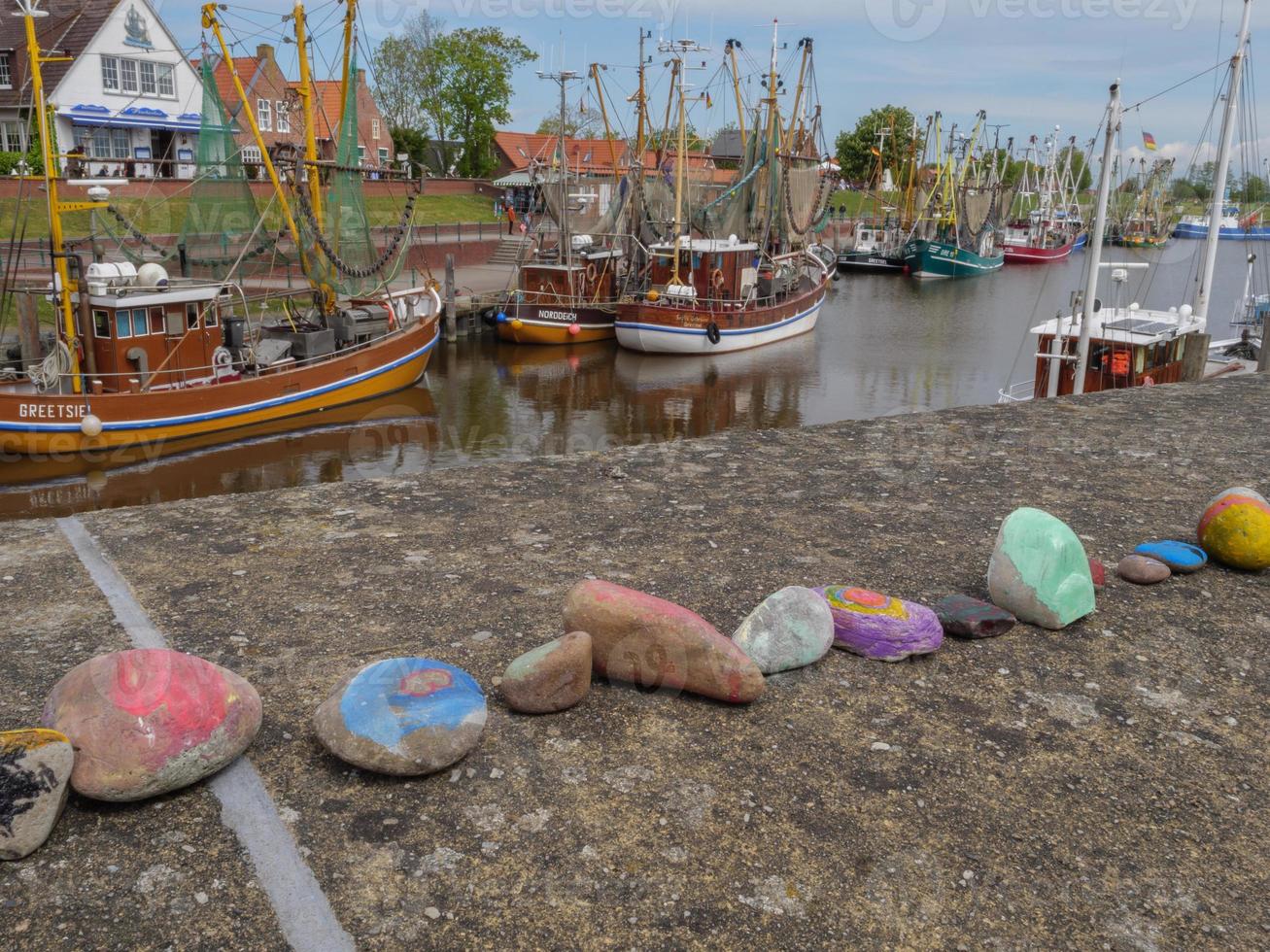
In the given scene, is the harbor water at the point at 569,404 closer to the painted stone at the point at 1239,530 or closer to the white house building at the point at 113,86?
the painted stone at the point at 1239,530

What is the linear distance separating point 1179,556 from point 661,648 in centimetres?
374

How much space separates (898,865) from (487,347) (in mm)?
31904

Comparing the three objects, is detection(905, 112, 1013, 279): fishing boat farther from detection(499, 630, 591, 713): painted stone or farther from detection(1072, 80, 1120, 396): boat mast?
detection(499, 630, 591, 713): painted stone

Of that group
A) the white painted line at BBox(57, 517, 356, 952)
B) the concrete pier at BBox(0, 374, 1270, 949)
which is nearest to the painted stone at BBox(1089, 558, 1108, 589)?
the concrete pier at BBox(0, 374, 1270, 949)

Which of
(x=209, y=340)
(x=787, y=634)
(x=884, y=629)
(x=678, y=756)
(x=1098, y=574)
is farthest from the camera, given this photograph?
(x=209, y=340)

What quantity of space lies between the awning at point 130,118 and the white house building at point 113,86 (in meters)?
0.04

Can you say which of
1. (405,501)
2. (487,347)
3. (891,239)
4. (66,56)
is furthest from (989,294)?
(405,501)

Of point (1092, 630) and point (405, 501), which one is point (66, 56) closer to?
point (405, 501)

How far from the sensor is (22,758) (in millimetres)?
3609

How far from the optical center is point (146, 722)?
3.85 metres

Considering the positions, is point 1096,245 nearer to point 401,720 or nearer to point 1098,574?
point 1098,574

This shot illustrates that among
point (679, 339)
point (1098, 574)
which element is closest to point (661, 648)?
point (1098, 574)

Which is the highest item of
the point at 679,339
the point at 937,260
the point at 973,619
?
the point at 937,260

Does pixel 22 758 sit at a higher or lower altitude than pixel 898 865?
higher
